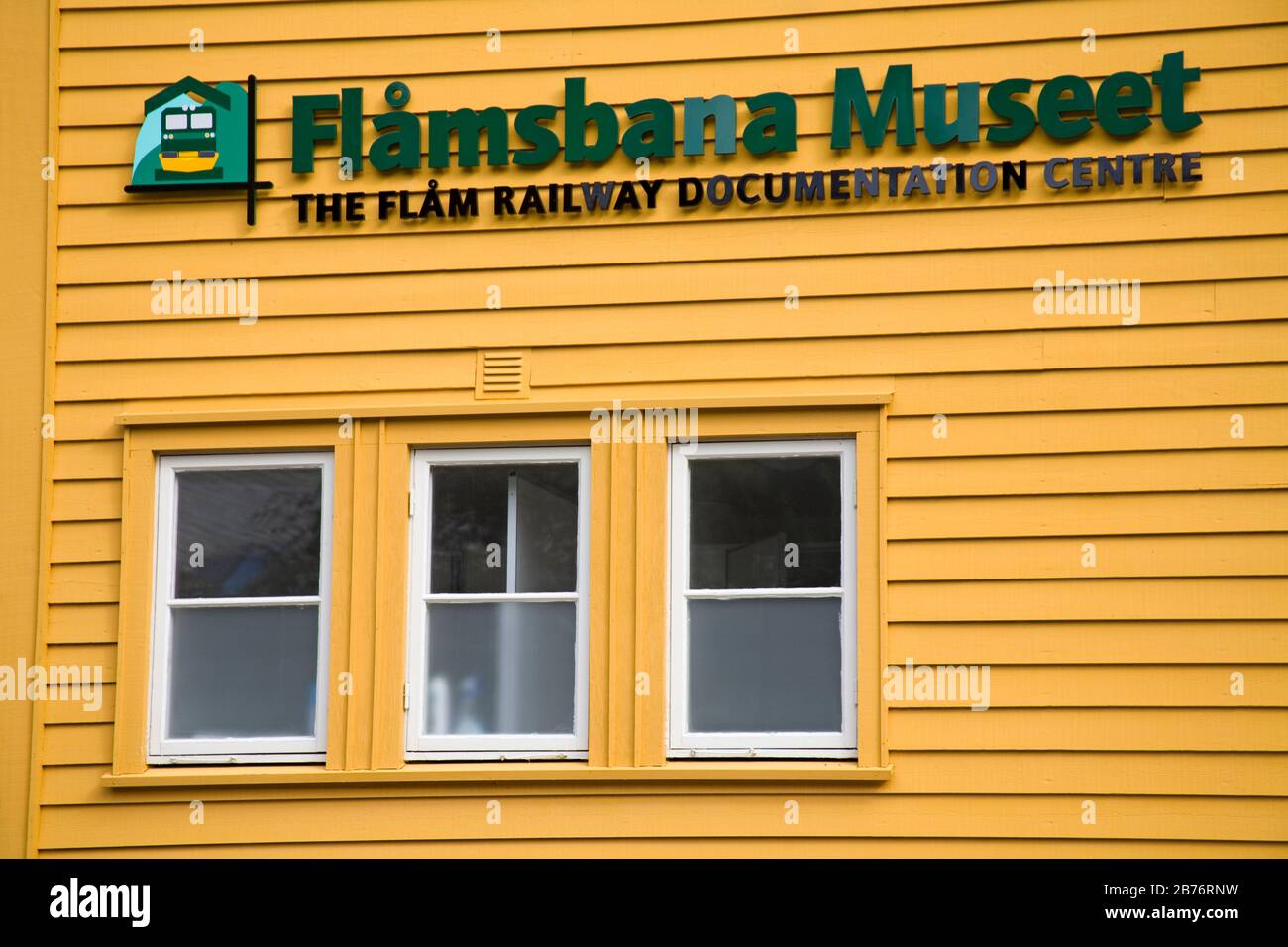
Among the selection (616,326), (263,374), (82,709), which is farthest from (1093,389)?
(82,709)

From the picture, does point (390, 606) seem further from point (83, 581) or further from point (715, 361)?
point (715, 361)

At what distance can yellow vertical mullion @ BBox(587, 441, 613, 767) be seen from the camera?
766 cm

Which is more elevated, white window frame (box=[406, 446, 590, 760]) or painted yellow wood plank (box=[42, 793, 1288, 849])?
white window frame (box=[406, 446, 590, 760])

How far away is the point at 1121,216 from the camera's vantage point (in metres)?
7.62

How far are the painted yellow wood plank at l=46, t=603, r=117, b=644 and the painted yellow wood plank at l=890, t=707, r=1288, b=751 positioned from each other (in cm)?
354

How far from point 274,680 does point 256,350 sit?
150 cm

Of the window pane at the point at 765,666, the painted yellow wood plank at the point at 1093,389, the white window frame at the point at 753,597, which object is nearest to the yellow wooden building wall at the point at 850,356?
the painted yellow wood plank at the point at 1093,389

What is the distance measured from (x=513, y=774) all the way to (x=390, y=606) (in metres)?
0.93

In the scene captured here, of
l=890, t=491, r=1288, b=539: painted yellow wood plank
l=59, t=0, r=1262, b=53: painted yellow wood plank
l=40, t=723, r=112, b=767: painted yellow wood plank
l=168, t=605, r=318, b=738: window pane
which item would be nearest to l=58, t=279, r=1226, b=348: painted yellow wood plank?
l=890, t=491, r=1288, b=539: painted yellow wood plank

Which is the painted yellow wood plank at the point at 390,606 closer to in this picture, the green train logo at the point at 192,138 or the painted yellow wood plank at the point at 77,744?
the painted yellow wood plank at the point at 77,744

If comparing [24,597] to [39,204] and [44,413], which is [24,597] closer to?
[44,413]

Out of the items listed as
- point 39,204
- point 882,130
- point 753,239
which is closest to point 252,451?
point 39,204

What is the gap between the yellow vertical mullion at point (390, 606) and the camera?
25.4 ft

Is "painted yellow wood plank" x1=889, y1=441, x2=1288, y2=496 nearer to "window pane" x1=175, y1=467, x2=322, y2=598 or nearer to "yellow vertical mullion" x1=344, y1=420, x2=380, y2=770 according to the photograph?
"yellow vertical mullion" x1=344, y1=420, x2=380, y2=770
